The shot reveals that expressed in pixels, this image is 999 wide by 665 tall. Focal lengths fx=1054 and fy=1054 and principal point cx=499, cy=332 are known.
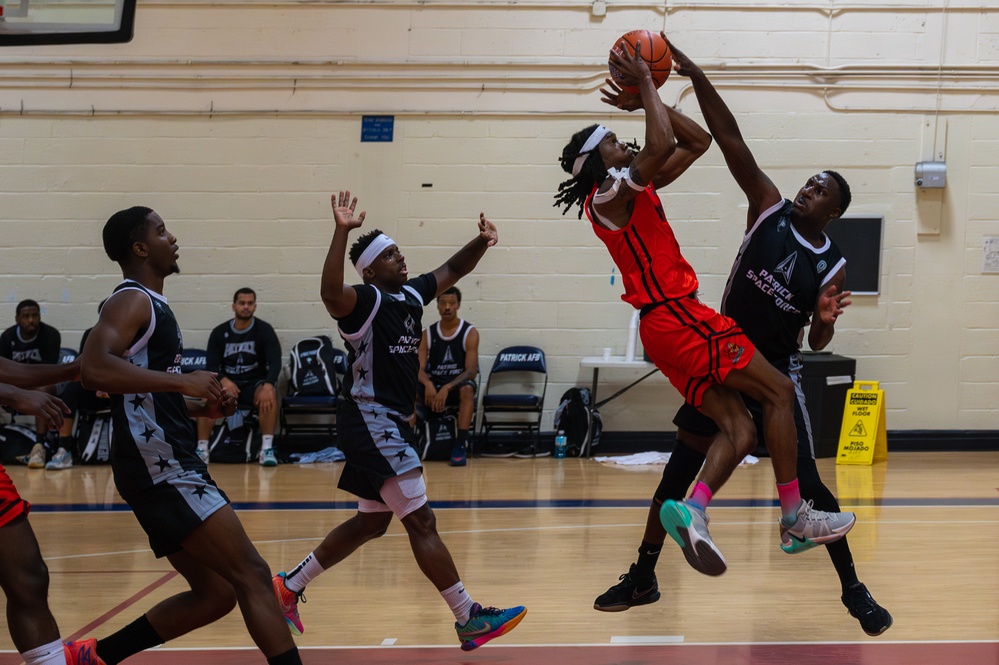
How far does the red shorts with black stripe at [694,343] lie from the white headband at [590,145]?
0.66 m

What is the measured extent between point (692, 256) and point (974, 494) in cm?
330

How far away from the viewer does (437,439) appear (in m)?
9.26

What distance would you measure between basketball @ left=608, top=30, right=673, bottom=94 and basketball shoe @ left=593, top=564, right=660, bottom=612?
1.95 metres

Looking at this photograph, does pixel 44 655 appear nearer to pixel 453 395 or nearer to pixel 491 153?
pixel 453 395

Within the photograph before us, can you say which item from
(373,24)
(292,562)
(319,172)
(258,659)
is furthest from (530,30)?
(258,659)

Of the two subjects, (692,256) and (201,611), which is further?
(692,256)

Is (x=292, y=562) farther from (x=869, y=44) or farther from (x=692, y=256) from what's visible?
(x=869, y=44)

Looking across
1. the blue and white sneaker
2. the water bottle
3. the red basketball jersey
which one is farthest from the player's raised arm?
the water bottle

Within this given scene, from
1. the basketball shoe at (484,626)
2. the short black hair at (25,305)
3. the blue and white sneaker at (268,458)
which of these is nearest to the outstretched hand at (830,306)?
the basketball shoe at (484,626)

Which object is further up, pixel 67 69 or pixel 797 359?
pixel 67 69

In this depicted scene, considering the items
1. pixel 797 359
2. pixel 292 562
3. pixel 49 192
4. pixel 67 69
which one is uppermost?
pixel 67 69

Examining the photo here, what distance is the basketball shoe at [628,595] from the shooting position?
432 centimetres

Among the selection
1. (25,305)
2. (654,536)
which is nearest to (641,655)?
(654,536)

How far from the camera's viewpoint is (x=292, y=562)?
5.61 meters
